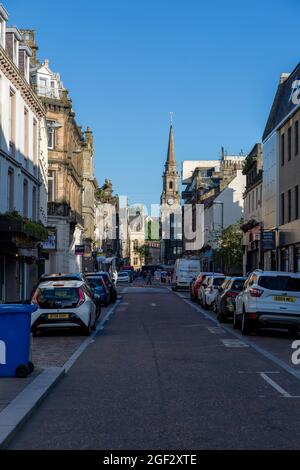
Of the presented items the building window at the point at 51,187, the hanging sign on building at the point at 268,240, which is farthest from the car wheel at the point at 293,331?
the building window at the point at 51,187

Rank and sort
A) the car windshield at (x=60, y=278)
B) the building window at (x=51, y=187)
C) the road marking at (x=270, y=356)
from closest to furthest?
the road marking at (x=270, y=356)
the car windshield at (x=60, y=278)
the building window at (x=51, y=187)

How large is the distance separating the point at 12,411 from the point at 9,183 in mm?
26932

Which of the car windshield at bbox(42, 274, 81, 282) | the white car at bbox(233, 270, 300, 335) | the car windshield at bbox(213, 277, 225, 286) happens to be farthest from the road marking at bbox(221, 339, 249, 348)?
the car windshield at bbox(213, 277, 225, 286)

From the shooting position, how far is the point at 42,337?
2116 cm

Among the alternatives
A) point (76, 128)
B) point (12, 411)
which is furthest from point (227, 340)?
point (76, 128)

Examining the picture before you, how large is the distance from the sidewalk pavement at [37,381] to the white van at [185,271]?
42.2 metres

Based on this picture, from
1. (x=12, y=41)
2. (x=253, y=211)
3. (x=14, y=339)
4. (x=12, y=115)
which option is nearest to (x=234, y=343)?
(x=14, y=339)

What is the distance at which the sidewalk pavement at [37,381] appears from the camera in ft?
28.1

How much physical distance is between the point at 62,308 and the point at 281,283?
5.99m

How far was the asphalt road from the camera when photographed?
802 cm

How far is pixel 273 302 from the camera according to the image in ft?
70.1

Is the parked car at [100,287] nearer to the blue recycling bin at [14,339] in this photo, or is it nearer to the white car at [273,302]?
the white car at [273,302]

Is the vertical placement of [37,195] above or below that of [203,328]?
above
